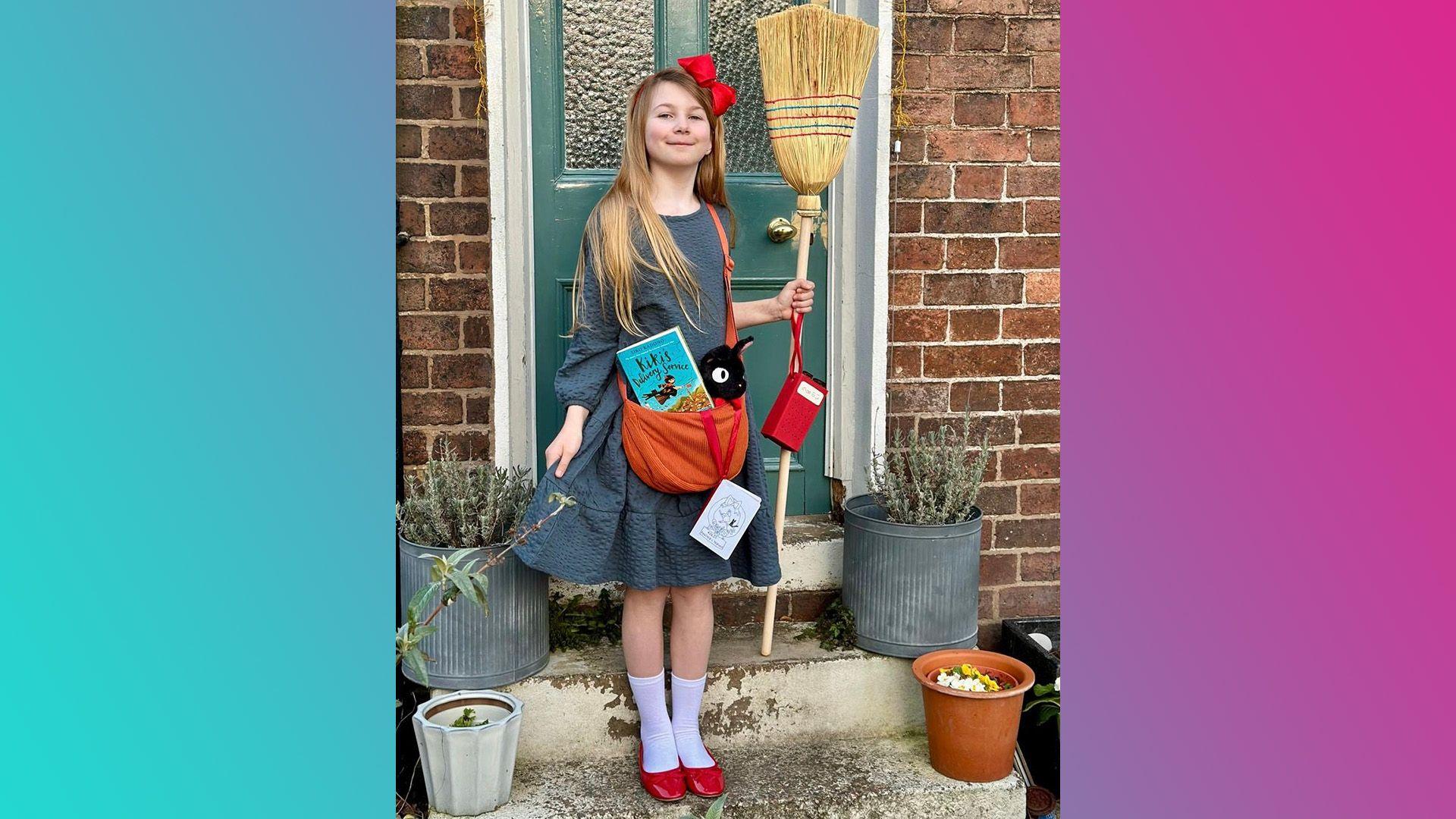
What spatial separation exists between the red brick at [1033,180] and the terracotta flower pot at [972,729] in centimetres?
149

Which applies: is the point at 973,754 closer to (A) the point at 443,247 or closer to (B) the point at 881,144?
(B) the point at 881,144

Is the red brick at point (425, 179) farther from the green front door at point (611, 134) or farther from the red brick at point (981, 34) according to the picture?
the red brick at point (981, 34)

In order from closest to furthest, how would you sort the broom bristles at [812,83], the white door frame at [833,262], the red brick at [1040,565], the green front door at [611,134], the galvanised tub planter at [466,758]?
the galvanised tub planter at [466,758] < the broom bristles at [812,83] < the white door frame at [833,262] < the green front door at [611,134] < the red brick at [1040,565]

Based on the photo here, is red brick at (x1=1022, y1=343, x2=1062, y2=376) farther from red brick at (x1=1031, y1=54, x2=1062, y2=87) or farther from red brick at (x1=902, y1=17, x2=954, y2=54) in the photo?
red brick at (x1=902, y1=17, x2=954, y2=54)

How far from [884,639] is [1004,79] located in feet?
5.74

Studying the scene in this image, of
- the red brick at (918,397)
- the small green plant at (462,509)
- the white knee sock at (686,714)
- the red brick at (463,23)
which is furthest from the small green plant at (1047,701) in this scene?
the red brick at (463,23)

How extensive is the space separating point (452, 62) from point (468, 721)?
1844 millimetres

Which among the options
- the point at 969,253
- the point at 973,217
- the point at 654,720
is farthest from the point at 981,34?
the point at 654,720

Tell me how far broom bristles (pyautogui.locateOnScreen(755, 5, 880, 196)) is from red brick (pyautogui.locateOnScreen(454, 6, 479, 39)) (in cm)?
89

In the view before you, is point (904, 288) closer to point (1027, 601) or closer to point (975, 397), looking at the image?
point (975, 397)

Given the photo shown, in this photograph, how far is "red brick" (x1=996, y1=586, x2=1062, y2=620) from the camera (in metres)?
3.78

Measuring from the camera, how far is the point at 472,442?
3.47 metres

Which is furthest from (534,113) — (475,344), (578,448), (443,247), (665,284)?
(578,448)

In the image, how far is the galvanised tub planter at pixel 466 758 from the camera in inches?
109
